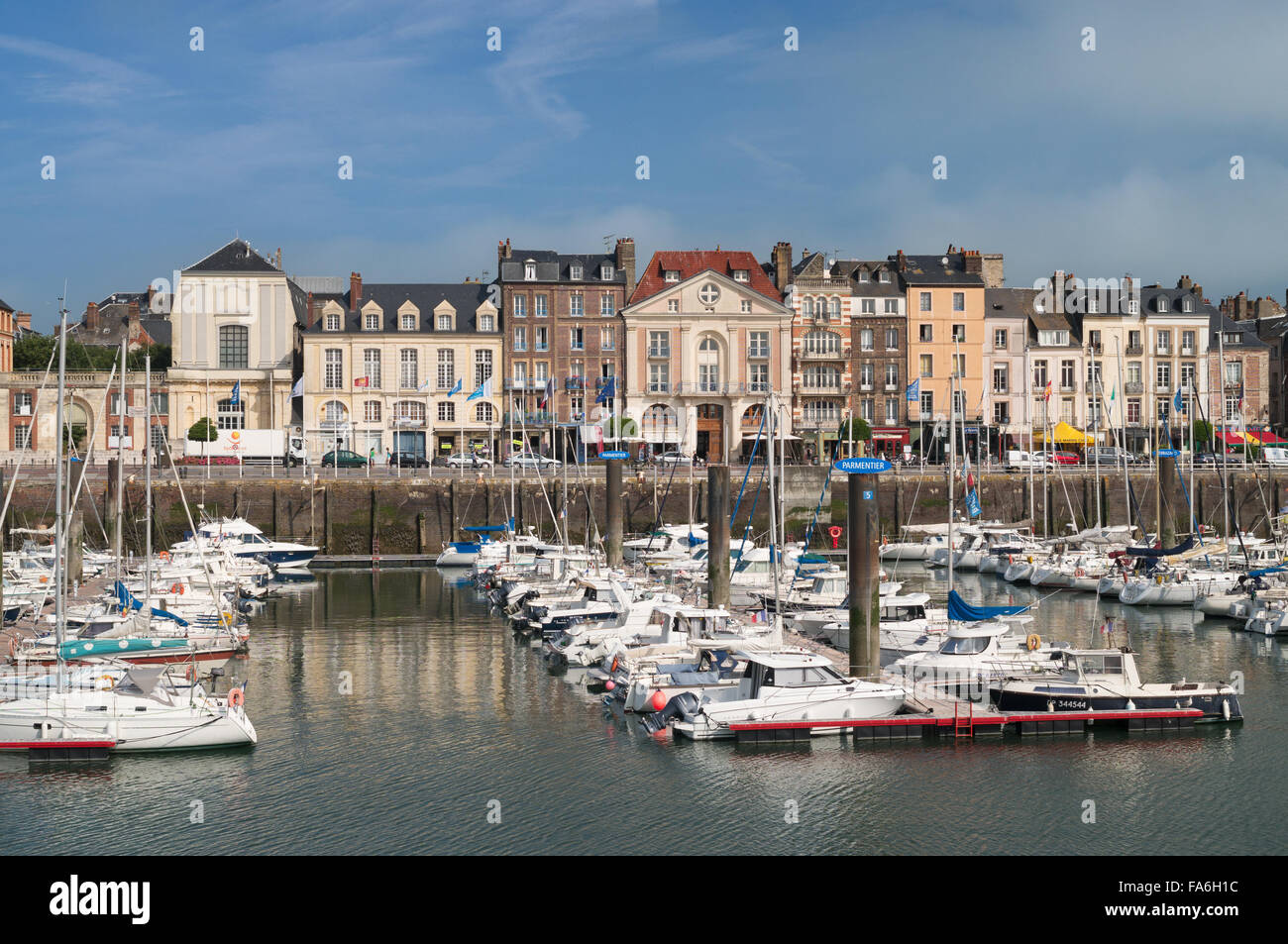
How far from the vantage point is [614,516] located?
58.6 meters

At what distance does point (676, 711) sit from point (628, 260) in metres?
62.0

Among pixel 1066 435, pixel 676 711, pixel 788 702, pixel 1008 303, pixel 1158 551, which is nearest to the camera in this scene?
pixel 788 702

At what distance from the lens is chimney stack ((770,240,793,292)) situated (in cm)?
9106

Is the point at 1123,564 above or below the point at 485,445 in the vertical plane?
below

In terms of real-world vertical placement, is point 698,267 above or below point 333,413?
above

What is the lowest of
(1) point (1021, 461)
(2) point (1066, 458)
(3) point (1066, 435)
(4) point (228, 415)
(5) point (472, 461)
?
(1) point (1021, 461)

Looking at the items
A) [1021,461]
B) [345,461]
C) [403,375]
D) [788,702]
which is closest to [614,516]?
[345,461]

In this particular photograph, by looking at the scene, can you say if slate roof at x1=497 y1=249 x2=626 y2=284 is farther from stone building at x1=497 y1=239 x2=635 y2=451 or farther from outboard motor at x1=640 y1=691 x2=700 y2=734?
outboard motor at x1=640 y1=691 x2=700 y2=734

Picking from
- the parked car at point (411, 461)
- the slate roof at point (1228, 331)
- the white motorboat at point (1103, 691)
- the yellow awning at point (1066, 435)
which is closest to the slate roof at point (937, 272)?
the yellow awning at point (1066, 435)

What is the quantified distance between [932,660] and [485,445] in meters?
56.2

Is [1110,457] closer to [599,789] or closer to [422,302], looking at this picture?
[422,302]
